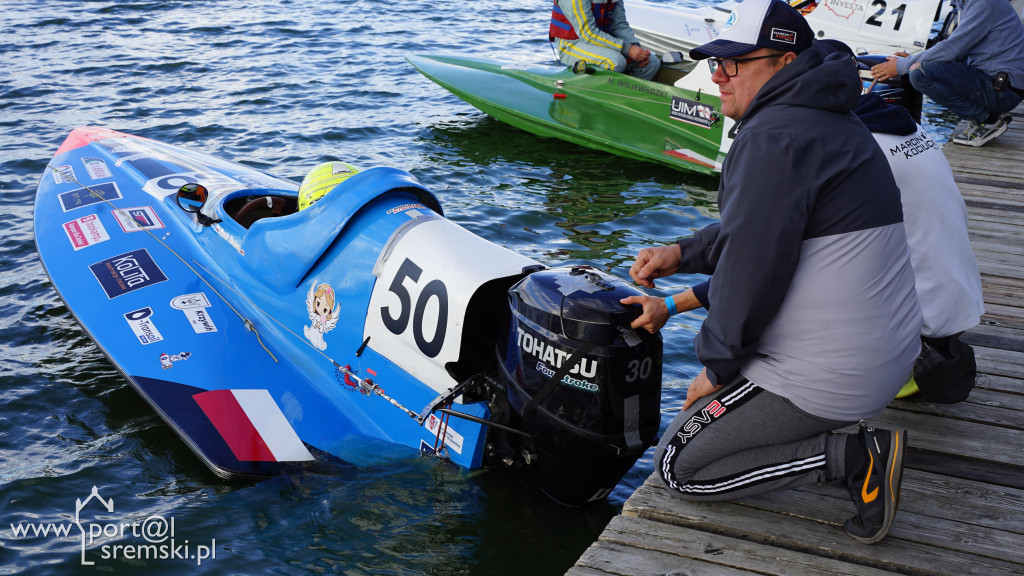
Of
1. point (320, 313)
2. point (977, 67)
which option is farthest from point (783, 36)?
point (977, 67)

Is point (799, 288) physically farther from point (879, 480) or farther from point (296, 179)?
point (296, 179)

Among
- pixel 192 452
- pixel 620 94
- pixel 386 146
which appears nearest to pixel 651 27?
pixel 620 94

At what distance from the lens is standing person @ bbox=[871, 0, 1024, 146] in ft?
21.1

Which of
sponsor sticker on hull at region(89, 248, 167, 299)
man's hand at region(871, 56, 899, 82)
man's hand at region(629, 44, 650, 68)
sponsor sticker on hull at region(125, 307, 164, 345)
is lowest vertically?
sponsor sticker on hull at region(125, 307, 164, 345)

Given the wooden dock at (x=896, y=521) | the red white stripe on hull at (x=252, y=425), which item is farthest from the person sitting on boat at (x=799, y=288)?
the red white stripe on hull at (x=252, y=425)

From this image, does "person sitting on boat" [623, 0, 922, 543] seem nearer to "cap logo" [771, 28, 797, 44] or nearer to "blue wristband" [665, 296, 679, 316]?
"cap logo" [771, 28, 797, 44]

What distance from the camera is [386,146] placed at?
8688mm

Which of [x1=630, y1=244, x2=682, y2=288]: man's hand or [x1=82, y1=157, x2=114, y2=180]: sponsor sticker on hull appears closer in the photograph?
[x1=630, y1=244, x2=682, y2=288]: man's hand

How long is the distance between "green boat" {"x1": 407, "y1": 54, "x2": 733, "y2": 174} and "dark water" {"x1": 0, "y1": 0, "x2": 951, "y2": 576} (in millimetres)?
196

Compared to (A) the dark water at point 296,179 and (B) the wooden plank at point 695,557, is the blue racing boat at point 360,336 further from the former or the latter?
(B) the wooden plank at point 695,557

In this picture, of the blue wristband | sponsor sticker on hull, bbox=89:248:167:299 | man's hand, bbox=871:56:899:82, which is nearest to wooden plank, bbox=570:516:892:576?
the blue wristband

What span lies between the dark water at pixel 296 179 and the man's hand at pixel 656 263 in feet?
3.90

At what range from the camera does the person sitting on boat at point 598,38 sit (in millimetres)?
8578

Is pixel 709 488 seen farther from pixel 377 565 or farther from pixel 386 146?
pixel 386 146
